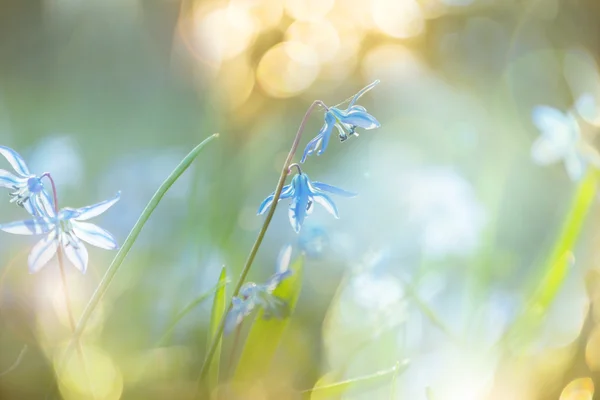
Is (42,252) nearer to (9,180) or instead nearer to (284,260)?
(9,180)

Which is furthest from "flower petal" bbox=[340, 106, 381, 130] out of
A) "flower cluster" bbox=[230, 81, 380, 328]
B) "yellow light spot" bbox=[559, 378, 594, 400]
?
"yellow light spot" bbox=[559, 378, 594, 400]

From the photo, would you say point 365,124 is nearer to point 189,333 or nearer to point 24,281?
point 189,333

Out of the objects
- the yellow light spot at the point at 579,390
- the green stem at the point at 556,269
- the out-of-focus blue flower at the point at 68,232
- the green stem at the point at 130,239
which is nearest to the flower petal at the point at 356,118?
the green stem at the point at 130,239

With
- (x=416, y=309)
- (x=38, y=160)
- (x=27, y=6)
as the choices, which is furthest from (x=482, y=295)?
(x=27, y=6)

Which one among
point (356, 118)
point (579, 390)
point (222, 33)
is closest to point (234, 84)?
point (222, 33)

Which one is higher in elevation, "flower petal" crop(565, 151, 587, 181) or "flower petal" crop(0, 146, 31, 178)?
"flower petal" crop(0, 146, 31, 178)

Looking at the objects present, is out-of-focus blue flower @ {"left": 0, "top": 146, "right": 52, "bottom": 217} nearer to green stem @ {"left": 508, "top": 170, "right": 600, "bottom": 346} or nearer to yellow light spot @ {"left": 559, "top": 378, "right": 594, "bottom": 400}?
green stem @ {"left": 508, "top": 170, "right": 600, "bottom": 346}
